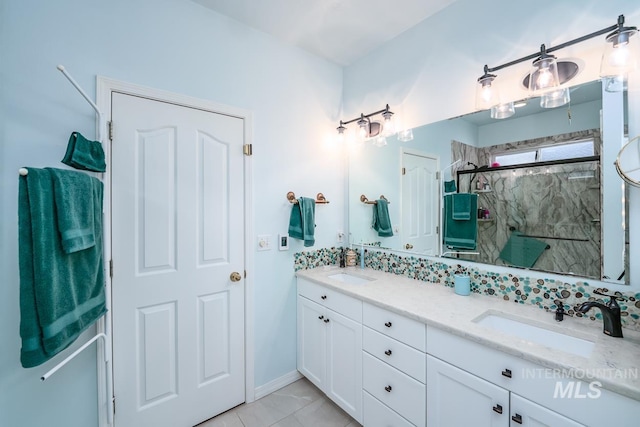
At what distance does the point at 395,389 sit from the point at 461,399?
368 mm

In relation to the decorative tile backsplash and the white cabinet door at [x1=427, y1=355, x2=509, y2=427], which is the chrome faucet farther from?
the white cabinet door at [x1=427, y1=355, x2=509, y2=427]

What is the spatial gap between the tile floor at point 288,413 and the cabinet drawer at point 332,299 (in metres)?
0.74

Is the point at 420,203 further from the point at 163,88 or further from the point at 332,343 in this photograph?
the point at 163,88

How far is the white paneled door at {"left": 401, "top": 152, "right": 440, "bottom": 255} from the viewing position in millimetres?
1924

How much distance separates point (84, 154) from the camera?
4.25 ft

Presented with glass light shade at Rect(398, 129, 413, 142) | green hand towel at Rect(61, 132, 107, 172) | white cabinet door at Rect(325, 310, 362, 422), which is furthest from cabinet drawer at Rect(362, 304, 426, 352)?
green hand towel at Rect(61, 132, 107, 172)

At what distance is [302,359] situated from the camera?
217 centimetres

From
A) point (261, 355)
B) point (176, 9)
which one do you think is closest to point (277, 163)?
point (176, 9)

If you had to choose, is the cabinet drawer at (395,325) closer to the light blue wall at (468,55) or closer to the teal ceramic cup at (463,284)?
the teal ceramic cup at (463,284)

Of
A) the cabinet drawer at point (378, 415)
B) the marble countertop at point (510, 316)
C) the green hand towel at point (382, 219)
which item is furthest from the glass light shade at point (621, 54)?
the cabinet drawer at point (378, 415)

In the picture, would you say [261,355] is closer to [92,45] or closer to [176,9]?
[92,45]
